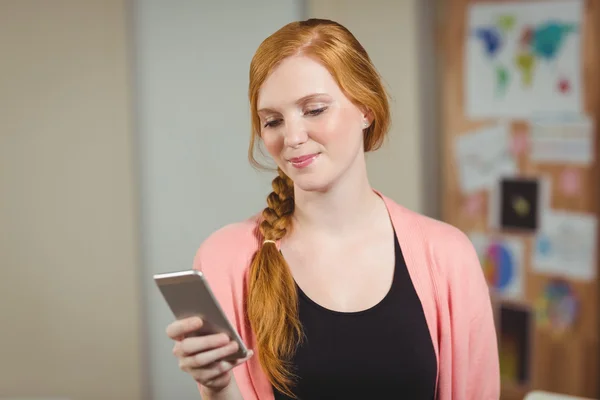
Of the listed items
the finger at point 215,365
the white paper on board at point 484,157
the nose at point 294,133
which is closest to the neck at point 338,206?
the nose at point 294,133

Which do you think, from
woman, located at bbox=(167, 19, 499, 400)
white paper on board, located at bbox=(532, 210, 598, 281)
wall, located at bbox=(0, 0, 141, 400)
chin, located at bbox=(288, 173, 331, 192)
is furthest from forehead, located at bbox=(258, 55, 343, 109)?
white paper on board, located at bbox=(532, 210, 598, 281)

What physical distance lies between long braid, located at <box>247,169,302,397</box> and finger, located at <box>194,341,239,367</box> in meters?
0.14

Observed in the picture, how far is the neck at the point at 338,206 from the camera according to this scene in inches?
46.5

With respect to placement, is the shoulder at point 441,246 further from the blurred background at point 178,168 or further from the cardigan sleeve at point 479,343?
the blurred background at point 178,168

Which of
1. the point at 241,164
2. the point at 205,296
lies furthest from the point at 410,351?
the point at 241,164

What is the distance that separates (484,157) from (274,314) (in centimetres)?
210

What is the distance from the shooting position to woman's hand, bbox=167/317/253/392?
100cm

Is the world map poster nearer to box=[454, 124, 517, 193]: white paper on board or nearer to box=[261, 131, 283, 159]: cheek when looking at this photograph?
box=[454, 124, 517, 193]: white paper on board

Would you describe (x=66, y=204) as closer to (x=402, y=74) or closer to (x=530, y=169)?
(x=402, y=74)

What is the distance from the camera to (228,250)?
3.94ft

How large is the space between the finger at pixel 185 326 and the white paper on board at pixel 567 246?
2.16 m

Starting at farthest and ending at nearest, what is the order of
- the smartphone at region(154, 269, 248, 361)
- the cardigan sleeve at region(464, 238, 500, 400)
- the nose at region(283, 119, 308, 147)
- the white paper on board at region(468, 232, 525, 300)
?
the white paper on board at region(468, 232, 525, 300)
the cardigan sleeve at region(464, 238, 500, 400)
the nose at region(283, 119, 308, 147)
the smartphone at region(154, 269, 248, 361)

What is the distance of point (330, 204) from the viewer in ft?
3.90

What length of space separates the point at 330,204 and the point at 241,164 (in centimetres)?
161
